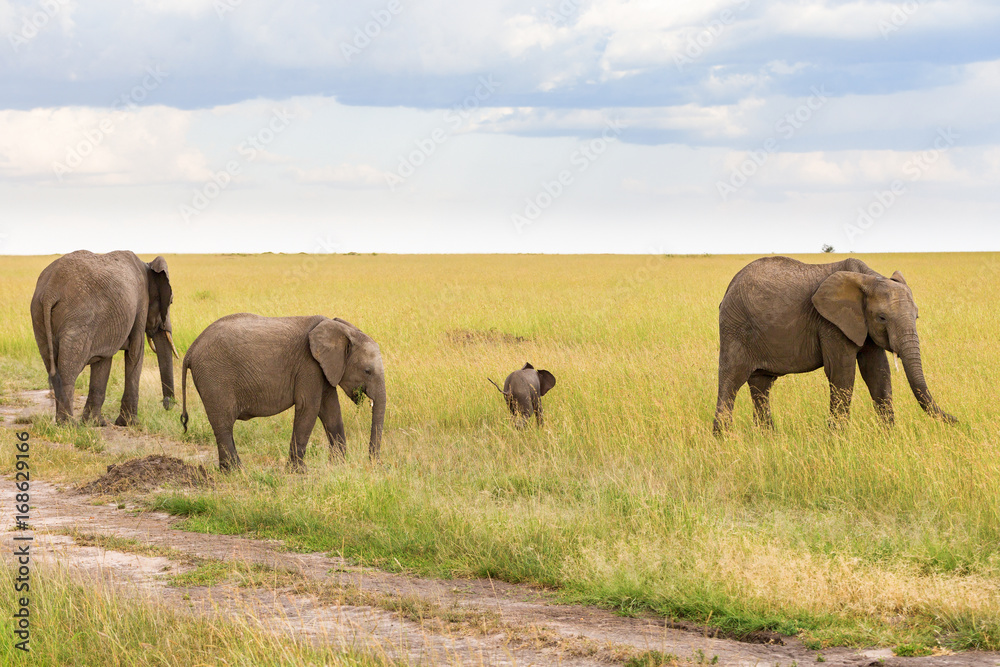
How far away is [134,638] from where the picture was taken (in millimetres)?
4855

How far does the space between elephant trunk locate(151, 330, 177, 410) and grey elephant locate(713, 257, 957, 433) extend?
7.83m

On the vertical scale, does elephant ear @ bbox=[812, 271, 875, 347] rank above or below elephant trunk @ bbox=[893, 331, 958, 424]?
above

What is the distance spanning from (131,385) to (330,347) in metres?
5.00

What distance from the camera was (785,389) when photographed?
37.3 ft

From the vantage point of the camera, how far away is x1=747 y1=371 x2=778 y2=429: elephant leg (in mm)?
9980

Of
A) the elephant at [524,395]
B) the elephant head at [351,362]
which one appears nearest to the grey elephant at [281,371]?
the elephant head at [351,362]

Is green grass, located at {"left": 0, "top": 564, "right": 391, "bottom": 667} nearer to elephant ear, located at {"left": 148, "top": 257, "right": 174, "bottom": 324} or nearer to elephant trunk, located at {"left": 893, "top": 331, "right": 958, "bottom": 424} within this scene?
elephant trunk, located at {"left": 893, "top": 331, "right": 958, "bottom": 424}

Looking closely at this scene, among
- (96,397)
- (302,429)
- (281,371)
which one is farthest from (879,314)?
(96,397)

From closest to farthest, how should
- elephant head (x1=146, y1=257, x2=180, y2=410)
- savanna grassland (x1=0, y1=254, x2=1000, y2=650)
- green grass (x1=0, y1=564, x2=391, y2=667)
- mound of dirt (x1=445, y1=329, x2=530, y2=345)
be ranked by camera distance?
green grass (x1=0, y1=564, x2=391, y2=667)
savanna grassland (x1=0, y1=254, x2=1000, y2=650)
elephant head (x1=146, y1=257, x2=180, y2=410)
mound of dirt (x1=445, y1=329, x2=530, y2=345)

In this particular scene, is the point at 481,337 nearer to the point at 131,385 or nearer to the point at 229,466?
the point at 131,385

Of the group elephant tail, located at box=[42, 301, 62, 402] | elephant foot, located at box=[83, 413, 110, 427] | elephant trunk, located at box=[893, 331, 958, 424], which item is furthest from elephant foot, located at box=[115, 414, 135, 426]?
elephant trunk, located at box=[893, 331, 958, 424]

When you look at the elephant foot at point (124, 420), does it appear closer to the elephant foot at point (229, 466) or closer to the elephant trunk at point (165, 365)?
the elephant trunk at point (165, 365)

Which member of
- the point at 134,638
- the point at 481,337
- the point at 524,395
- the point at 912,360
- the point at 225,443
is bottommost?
the point at 134,638

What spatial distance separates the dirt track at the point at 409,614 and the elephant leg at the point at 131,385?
5.29 m
